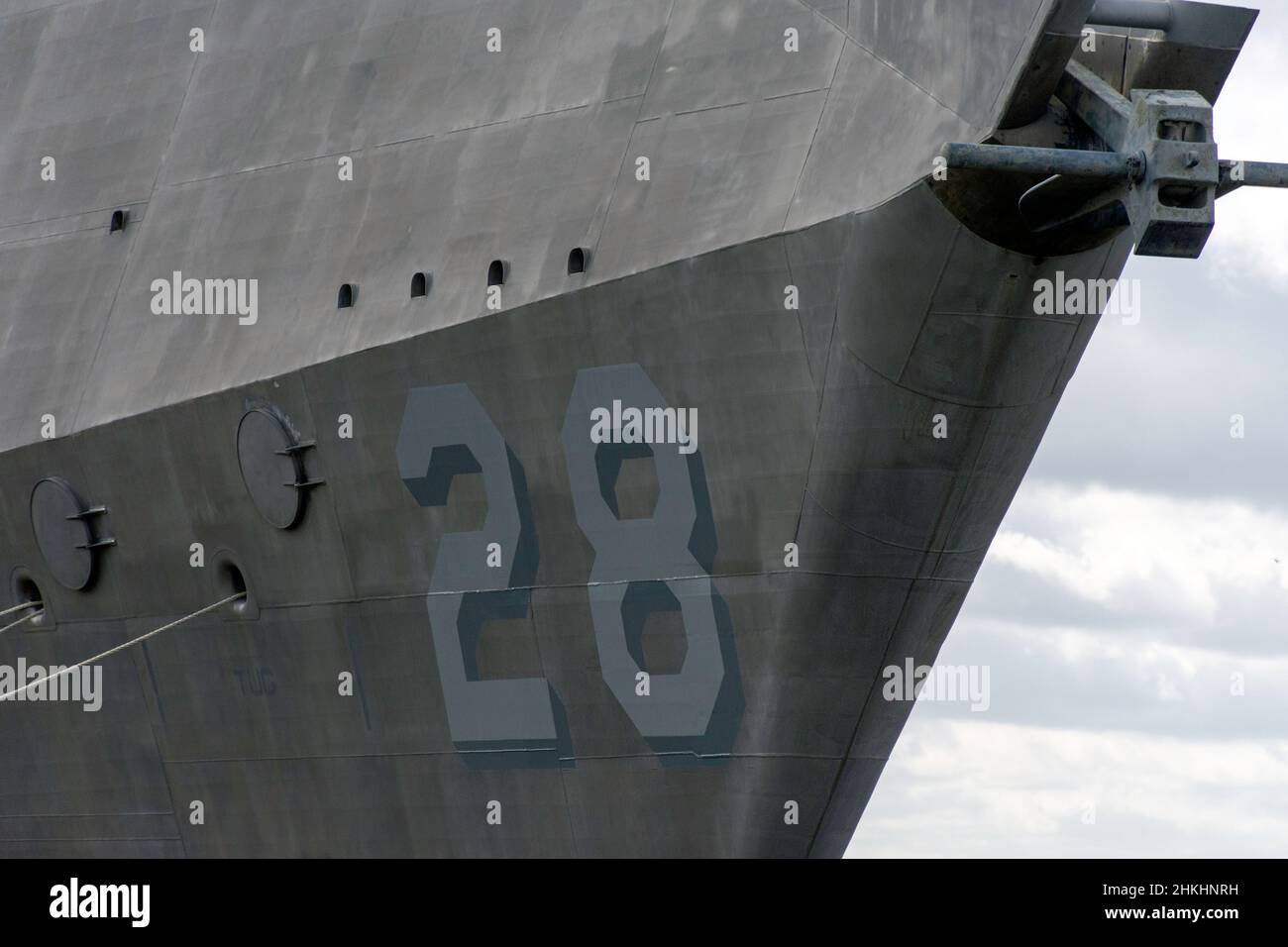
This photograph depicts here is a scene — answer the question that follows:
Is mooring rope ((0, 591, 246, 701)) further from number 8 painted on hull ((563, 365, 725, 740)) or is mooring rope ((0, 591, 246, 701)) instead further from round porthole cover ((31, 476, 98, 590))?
number 8 painted on hull ((563, 365, 725, 740))

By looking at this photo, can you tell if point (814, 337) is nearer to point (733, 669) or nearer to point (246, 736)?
point (733, 669)

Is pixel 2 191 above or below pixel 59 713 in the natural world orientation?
above

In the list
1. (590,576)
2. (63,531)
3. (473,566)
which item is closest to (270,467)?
(473,566)

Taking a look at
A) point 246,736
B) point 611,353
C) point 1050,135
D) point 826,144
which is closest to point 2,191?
point 246,736

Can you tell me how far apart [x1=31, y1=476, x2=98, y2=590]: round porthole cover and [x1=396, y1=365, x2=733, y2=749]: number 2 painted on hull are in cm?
440

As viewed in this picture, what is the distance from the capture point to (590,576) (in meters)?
14.2

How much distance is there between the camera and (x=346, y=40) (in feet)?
55.5

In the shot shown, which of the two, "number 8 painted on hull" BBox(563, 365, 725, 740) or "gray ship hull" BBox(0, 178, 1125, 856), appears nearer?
"gray ship hull" BBox(0, 178, 1125, 856)

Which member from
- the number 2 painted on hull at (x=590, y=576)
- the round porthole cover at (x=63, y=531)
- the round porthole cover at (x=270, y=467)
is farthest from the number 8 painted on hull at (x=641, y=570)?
the round porthole cover at (x=63, y=531)

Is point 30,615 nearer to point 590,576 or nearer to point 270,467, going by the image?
point 270,467

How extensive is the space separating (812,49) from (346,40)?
5086 mm

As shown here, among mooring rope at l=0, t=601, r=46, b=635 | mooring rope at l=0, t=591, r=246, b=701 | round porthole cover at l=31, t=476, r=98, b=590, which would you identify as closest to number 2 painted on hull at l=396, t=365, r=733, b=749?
mooring rope at l=0, t=591, r=246, b=701

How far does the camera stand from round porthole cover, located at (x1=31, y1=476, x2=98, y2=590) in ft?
59.4
